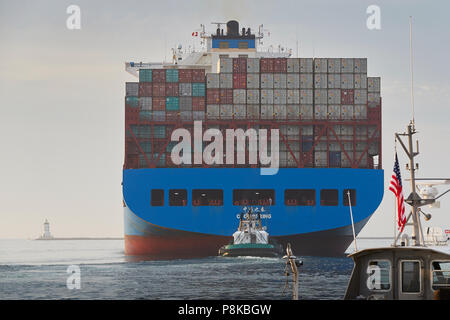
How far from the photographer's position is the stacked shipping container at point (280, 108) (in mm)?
75000

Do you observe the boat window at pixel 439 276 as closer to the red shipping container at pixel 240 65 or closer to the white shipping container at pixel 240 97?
the white shipping container at pixel 240 97

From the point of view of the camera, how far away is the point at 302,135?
2975 inches

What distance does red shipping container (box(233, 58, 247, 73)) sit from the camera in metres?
76.4

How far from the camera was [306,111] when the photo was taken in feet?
247

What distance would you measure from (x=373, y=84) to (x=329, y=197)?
12385 mm

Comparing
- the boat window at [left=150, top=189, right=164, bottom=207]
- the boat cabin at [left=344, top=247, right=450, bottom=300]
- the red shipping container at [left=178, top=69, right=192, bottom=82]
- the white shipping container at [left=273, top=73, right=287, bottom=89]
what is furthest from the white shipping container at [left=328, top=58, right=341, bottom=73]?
the boat cabin at [left=344, top=247, right=450, bottom=300]

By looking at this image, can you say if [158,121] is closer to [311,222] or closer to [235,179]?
[235,179]

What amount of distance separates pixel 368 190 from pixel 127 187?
23.2 meters

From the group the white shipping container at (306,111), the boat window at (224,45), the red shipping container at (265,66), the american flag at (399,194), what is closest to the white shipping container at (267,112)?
the white shipping container at (306,111)

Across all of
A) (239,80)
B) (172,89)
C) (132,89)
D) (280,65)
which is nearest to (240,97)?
(239,80)

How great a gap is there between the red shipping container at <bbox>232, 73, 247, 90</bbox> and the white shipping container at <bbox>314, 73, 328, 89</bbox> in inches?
275

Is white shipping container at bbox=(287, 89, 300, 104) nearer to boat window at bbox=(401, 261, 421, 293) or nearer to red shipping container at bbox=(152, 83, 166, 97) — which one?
red shipping container at bbox=(152, 83, 166, 97)

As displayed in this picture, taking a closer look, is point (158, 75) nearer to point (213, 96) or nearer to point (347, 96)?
point (213, 96)
